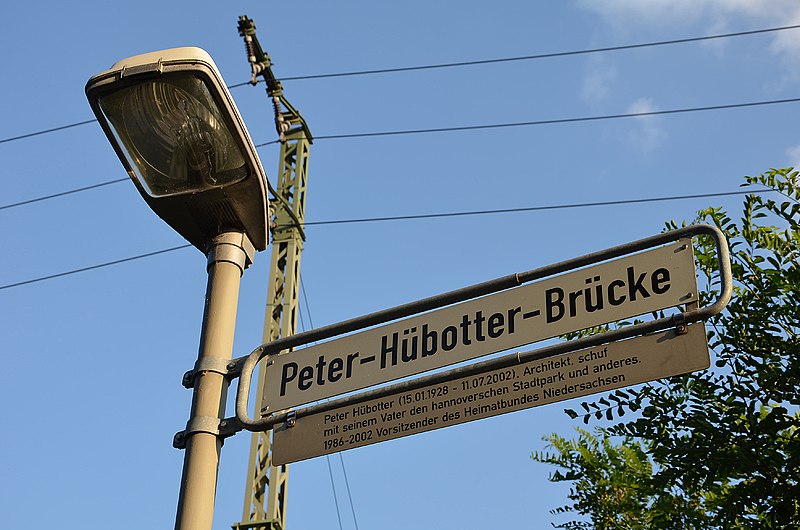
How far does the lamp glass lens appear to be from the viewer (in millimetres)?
3725

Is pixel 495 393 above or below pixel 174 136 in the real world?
below

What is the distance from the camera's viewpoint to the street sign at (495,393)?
312 cm

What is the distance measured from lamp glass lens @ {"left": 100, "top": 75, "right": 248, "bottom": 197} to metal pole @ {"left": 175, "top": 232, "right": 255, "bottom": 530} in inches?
11.7

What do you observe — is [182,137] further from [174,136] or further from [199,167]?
[199,167]

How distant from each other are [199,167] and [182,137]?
0.44ft

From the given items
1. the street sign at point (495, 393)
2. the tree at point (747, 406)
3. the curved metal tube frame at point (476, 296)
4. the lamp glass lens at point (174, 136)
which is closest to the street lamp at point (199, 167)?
the lamp glass lens at point (174, 136)

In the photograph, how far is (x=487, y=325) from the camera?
350 cm

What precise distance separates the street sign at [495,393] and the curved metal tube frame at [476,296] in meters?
0.03

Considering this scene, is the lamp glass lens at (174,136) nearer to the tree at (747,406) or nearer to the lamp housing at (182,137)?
the lamp housing at (182,137)

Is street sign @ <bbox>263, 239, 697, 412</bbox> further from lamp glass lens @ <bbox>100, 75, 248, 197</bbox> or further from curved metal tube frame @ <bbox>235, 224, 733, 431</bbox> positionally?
lamp glass lens @ <bbox>100, 75, 248, 197</bbox>

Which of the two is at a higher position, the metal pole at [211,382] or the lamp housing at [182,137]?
the lamp housing at [182,137]

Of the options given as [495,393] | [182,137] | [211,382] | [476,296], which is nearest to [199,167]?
[182,137]

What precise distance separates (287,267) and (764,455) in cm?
666

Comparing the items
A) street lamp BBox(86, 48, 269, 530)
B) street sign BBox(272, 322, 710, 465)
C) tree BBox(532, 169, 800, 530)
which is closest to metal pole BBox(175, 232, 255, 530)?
street lamp BBox(86, 48, 269, 530)
